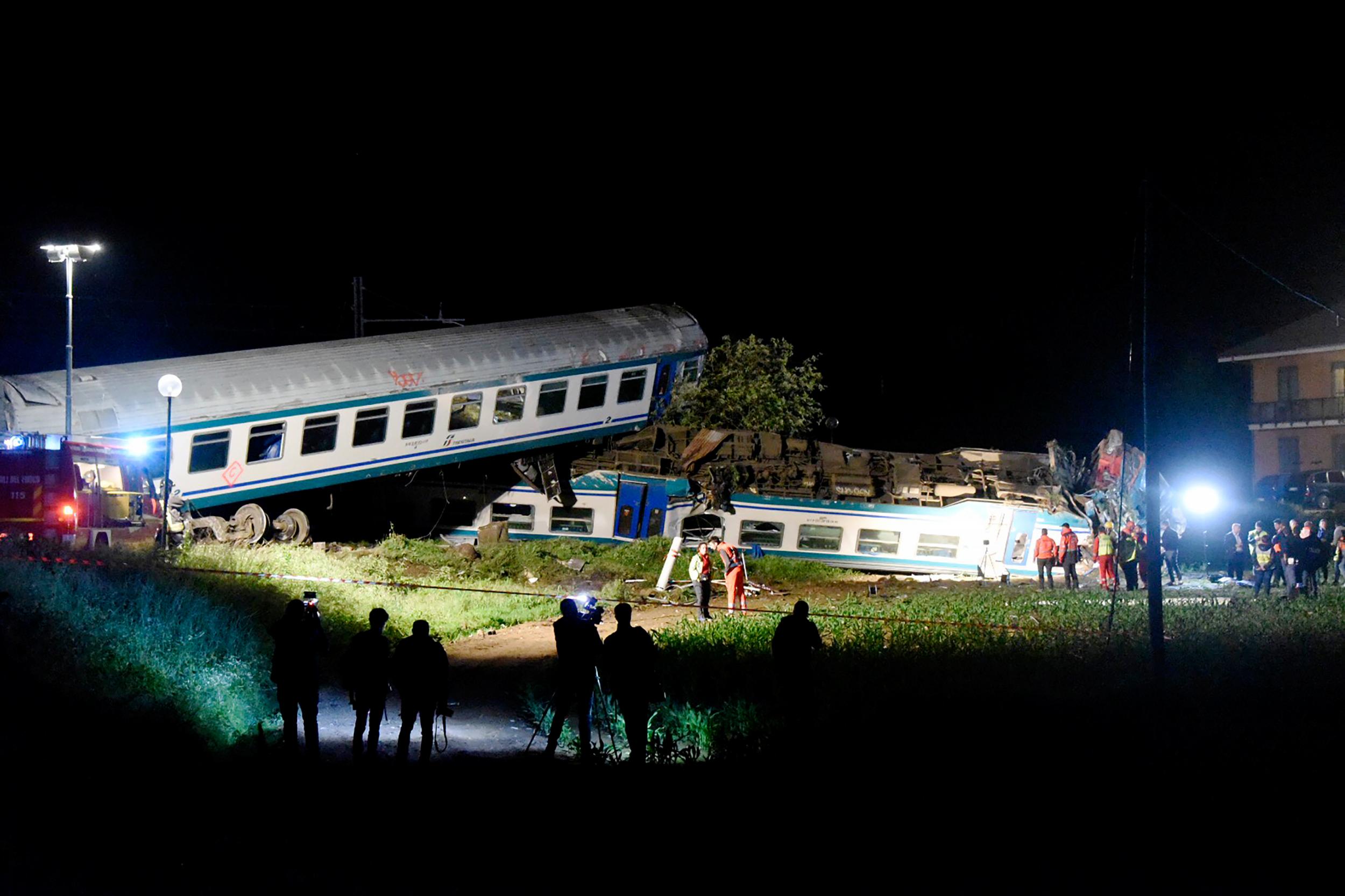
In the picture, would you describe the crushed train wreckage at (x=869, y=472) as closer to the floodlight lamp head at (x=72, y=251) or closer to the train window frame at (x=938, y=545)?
the train window frame at (x=938, y=545)

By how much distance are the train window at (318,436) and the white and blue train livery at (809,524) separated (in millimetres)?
5200

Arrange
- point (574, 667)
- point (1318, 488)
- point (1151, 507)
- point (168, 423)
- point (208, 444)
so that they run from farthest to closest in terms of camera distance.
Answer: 1. point (1318, 488)
2. point (208, 444)
3. point (168, 423)
4. point (1151, 507)
5. point (574, 667)

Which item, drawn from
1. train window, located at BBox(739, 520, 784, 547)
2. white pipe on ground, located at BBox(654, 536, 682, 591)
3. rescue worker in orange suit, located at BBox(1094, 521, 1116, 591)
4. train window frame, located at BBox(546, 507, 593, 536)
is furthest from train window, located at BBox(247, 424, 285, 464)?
rescue worker in orange suit, located at BBox(1094, 521, 1116, 591)

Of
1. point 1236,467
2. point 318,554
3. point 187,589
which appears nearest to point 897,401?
point 1236,467

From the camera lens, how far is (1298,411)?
155 feet

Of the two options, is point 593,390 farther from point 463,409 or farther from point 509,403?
point 463,409

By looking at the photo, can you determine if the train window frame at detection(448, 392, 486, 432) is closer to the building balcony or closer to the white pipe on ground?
the white pipe on ground

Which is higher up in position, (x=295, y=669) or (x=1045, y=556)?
(x=1045, y=556)

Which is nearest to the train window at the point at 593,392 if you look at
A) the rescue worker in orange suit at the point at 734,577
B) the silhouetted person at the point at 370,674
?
the rescue worker in orange suit at the point at 734,577

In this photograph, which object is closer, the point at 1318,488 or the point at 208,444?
the point at 208,444

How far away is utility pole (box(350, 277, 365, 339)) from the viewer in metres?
34.9

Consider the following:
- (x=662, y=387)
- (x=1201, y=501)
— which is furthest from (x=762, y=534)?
(x=1201, y=501)

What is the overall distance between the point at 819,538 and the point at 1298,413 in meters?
26.9

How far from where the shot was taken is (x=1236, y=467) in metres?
52.1
